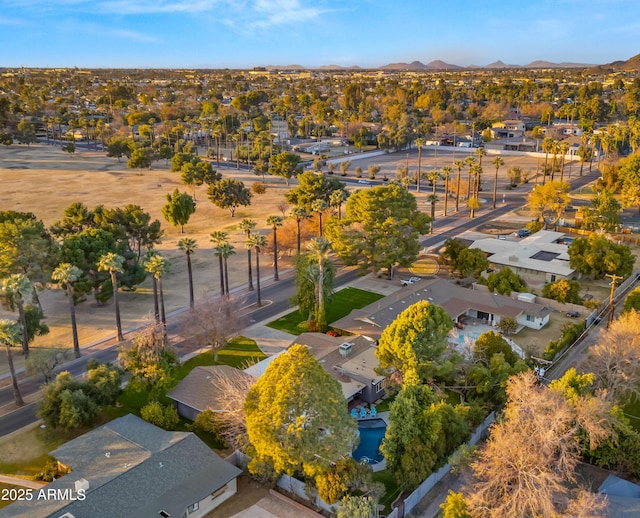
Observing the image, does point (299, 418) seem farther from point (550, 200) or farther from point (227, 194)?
point (550, 200)

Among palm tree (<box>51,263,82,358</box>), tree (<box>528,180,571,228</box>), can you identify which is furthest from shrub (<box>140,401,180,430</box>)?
tree (<box>528,180,571,228</box>)

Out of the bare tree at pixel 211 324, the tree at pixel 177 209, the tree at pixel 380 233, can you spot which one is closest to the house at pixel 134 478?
the bare tree at pixel 211 324

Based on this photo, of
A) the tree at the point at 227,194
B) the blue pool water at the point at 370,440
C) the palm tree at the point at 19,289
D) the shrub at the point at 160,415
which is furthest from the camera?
the tree at the point at 227,194

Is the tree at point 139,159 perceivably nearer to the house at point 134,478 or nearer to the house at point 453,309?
the house at point 453,309

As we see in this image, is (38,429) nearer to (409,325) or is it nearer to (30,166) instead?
(409,325)

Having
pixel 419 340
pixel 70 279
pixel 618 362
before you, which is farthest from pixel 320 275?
pixel 618 362

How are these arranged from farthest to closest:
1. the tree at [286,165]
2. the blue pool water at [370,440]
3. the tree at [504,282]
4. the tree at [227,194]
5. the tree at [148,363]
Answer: the tree at [286,165] → the tree at [227,194] → the tree at [504,282] → the tree at [148,363] → the blue pool water at [370,440]

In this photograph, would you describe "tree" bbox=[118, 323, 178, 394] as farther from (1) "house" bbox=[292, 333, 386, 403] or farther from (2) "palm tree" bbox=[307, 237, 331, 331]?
(2) "palm tree" bbox=[307, 237, 331, 331]
